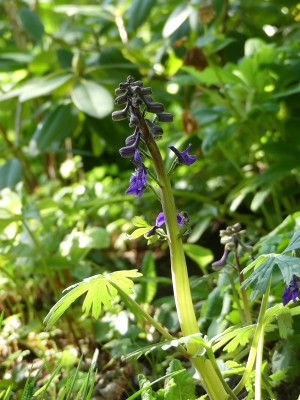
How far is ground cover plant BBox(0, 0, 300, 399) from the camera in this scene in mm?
642

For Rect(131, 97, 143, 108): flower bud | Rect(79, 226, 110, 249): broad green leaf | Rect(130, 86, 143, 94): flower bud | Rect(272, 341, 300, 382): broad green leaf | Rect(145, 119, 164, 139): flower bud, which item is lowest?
Rect(272, 341, 300, 382): broad green leaf

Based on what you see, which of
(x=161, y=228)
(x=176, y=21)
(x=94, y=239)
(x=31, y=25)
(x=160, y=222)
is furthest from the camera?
(x=31, y=25)

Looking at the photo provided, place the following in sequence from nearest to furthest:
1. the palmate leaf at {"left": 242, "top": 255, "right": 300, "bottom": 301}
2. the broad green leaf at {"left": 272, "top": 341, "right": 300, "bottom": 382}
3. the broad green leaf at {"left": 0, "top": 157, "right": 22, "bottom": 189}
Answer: the palmate leaf at {"left": 242, "top": 255, "right": 300, "bottom": 301}, the broad green leaf at {"left": 272, "top": 341, "right": 300, "bottom": 382}, the broad green leaf at {"left": 0, "top": 157, "right": 22, "bottom": 189}

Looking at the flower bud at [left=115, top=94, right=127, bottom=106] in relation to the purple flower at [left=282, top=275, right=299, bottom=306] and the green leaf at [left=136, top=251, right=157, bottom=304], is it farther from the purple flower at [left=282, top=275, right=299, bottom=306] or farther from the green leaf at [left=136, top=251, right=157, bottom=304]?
the green leaf at [left=136, top=251, right=157, bottom=304]

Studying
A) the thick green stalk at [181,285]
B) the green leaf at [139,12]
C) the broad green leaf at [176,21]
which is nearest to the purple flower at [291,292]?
the thick green stalk at [181,285]

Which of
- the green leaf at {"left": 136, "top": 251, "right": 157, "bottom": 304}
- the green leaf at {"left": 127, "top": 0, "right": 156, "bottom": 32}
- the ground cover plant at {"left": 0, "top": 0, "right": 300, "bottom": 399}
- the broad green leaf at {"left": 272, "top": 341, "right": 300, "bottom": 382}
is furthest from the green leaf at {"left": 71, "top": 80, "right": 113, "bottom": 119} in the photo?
the broad green leaf at {"left": 272, "top": 341, "right": 300, "bottom": 382}

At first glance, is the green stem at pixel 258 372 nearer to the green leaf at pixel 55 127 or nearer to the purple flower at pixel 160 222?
the purple flower at pixel 160 222

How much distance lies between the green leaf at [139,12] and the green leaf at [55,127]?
39 cm

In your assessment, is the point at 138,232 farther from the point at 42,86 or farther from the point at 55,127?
the point at 55,127

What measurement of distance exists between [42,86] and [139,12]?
1.54 ft

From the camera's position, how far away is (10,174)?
171 centimetres

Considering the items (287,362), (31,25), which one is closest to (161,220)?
(287,362)

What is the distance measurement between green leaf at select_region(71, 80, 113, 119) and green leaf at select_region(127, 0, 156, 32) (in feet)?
1.05

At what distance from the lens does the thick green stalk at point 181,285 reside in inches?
25.0
